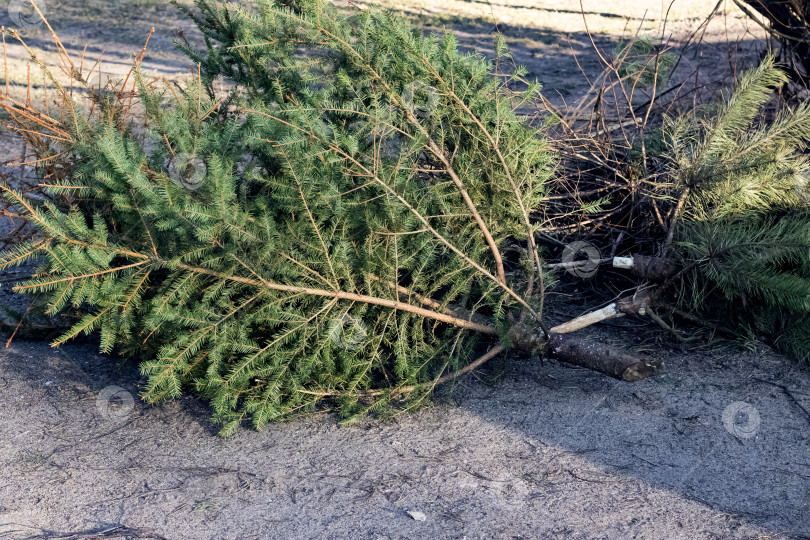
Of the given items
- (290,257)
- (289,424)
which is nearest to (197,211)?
(290,257)

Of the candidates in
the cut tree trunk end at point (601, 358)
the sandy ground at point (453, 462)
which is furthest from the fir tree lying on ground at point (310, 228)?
the sandy ground at point (453, 462)

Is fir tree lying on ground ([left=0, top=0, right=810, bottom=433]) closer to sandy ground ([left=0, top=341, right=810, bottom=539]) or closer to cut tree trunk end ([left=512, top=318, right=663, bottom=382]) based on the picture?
cut tree trunk end ([left=512, top=318, right=663, bottom=382])

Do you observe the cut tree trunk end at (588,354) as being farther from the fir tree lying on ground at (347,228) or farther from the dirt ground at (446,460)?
the dirt ground at (446,460)

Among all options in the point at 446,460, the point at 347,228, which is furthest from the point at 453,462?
the point at 347,228

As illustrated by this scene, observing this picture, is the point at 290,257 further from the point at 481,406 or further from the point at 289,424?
the point at 481,406

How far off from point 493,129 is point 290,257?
1.17 meters

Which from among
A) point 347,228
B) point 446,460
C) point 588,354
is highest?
point 347,228

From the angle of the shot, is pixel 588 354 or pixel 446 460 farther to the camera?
pixel 588 354

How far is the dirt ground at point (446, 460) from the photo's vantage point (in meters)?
2.48

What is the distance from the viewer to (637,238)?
399cm

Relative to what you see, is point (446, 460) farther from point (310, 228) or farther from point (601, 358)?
point (310, 228)

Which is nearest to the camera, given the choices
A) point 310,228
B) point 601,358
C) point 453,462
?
point 453,462

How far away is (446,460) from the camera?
284 cm

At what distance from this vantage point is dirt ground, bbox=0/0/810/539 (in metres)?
2.48
